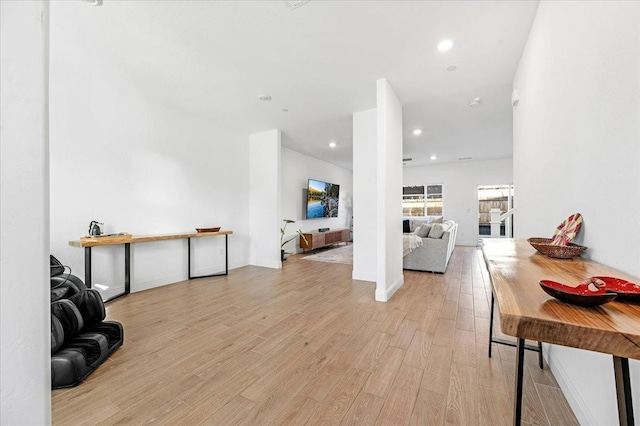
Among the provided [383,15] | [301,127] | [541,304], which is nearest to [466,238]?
[301,127]

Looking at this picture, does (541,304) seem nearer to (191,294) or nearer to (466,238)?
(191,294)

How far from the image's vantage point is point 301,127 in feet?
16.2

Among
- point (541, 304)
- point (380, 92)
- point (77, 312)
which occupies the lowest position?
point (77, 312)

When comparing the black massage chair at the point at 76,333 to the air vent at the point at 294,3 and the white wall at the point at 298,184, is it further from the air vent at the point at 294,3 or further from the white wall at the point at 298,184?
the white wall at the point at 298,184

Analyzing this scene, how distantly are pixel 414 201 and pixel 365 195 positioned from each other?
5808 mm

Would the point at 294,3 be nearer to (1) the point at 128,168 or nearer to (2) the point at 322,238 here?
(1) the point at 128,168

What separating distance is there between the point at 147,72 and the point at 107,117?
0.85 meters

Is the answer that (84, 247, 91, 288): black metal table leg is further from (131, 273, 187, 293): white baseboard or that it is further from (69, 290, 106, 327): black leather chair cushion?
(69, 290, 106, 327): black leather chair cushion

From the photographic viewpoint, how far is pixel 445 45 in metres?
2.46

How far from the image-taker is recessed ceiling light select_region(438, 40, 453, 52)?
2418mm

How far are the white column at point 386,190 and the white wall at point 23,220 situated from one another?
2.88 m

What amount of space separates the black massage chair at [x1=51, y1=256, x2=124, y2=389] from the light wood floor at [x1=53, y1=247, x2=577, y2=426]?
9cm

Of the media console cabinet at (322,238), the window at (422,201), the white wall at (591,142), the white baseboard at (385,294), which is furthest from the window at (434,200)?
the white wall at (591,142)

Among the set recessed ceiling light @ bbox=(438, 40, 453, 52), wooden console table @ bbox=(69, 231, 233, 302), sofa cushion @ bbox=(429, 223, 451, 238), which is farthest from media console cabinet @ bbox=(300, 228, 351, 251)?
recessed ceiling light @ bbox=(438, 40, 453, 52)
